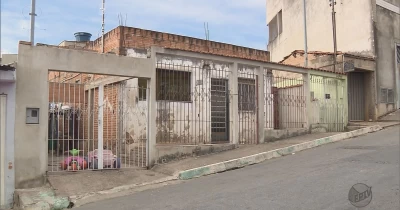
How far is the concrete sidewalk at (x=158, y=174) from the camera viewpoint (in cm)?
713

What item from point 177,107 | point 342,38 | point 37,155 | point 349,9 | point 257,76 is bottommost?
point 37,155

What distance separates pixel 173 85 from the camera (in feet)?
36.3

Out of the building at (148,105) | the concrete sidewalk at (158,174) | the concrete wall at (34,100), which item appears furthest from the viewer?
the building at (148,105)

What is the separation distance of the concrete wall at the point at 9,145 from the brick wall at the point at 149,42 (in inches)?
196

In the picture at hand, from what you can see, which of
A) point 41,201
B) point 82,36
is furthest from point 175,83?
point 82,36

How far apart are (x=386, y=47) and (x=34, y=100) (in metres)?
17.1

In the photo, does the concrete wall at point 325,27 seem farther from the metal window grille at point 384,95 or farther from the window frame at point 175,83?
the window frame at point 175,83

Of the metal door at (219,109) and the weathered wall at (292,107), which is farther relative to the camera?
the weathered wall at (292,107)

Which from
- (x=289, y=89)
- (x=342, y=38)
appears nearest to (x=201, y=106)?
(x=289, y=89)

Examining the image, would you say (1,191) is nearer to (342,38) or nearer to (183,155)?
(183,155)

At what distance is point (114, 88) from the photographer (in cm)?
1032

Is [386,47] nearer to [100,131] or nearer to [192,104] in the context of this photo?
[192,104]

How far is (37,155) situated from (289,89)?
30.2 ft

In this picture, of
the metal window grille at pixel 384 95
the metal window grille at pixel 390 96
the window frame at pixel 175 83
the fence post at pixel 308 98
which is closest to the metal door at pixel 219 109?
the window frame at pixel 175 83
